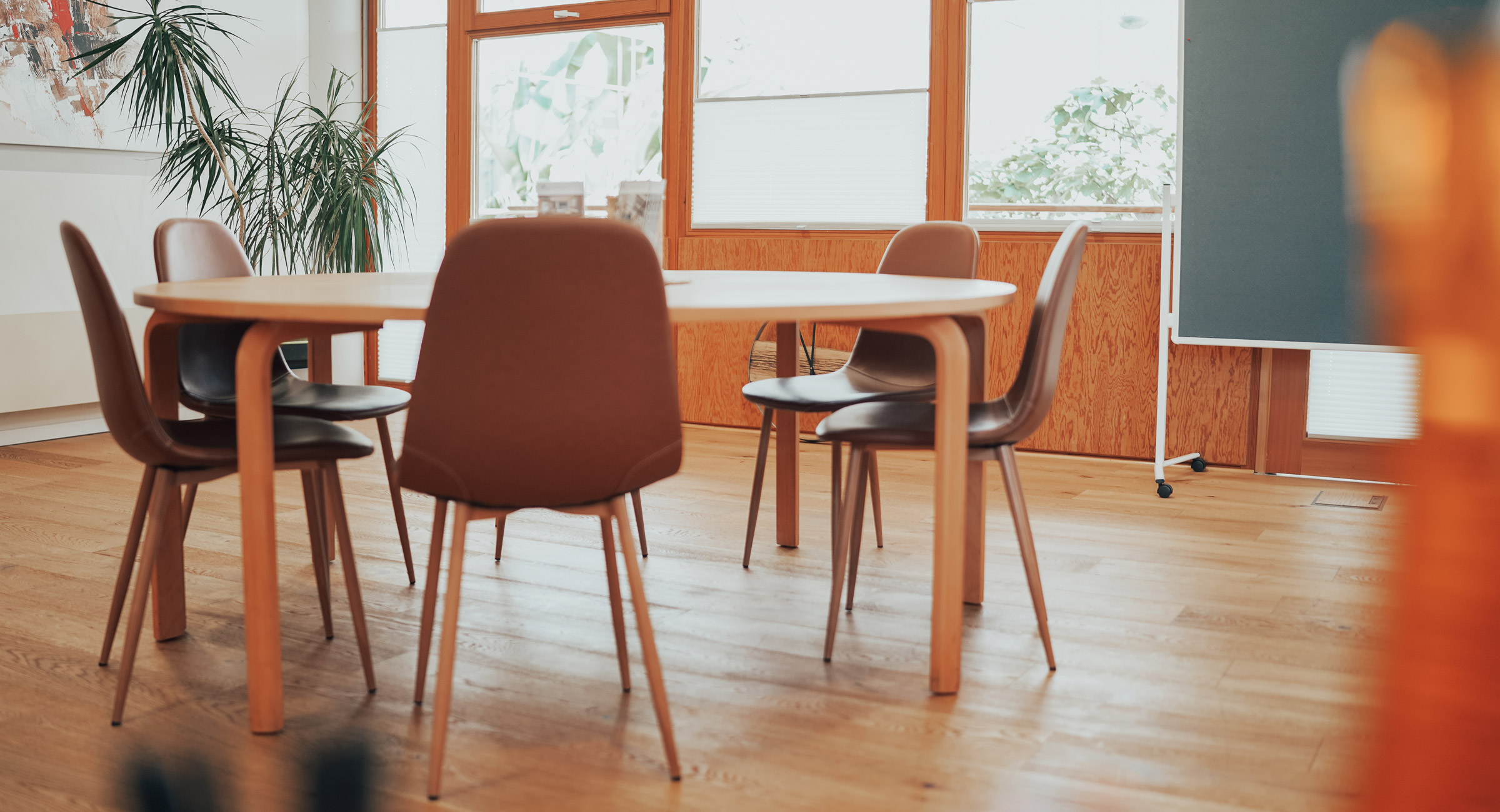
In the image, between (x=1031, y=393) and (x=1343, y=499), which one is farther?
(x=1343, y=499)

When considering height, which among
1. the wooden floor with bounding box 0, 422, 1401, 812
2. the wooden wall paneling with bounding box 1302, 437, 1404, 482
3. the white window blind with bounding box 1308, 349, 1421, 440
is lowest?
the wooden floor with bounding box 0, 422, 1401, 812

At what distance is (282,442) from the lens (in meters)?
2.04

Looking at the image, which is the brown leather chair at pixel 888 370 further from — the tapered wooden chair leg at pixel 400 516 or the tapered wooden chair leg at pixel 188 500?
the tapered wooden chair leg at pixel 188 500

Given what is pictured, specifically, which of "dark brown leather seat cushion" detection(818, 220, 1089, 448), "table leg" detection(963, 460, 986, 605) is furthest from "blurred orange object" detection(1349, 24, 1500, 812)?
"table leg" detection(963, 460, 986, 605)

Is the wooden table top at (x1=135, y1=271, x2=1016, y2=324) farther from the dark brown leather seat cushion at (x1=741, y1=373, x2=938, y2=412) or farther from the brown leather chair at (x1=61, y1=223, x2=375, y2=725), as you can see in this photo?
the dark brown leather seat cushion at (x1=741, y1=373, x2=938, y2=412)

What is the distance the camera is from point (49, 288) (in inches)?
187

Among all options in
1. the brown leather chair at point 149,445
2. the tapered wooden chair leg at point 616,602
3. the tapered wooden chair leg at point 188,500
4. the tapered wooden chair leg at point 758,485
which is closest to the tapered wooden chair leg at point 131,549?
the brown leather chair at point 149,445

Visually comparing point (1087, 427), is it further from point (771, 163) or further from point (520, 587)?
point (520, 587)

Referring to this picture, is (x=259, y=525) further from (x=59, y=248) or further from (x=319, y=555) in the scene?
(x=59, y=248)

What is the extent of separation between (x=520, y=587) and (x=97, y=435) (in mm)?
3038

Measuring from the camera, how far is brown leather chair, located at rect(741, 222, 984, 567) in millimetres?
2775

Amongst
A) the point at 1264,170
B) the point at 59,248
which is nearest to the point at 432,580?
the point at 1264,170

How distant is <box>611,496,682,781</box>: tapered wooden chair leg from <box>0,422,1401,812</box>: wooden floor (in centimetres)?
5

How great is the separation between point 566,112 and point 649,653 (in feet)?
13.8
